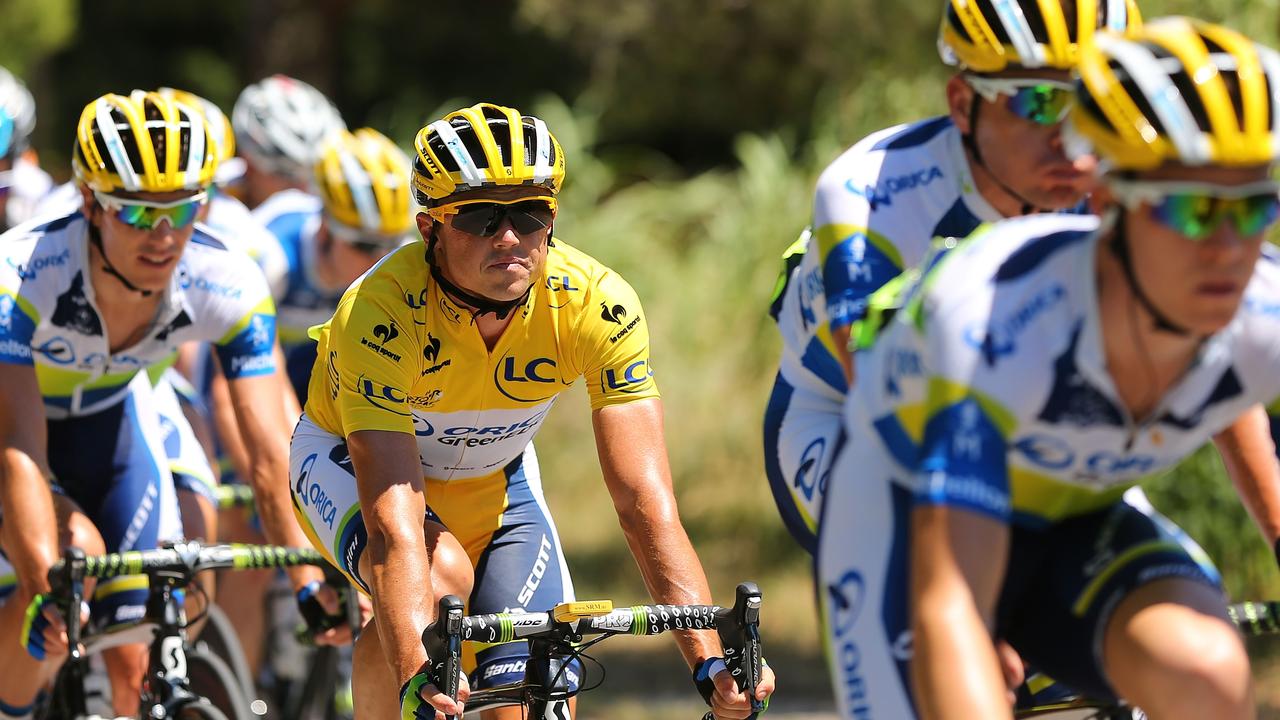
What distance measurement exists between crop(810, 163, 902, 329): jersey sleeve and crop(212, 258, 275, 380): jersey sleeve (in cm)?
265

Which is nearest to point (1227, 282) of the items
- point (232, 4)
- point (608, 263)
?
point (608, 263)

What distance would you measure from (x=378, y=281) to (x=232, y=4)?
66.1 ft

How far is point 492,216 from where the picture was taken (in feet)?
16.5

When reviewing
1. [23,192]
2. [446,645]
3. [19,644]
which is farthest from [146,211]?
[23,192]

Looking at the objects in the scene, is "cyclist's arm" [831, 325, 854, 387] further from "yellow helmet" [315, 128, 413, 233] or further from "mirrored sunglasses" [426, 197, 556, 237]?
"yellow helmet" [315, 128, 413, 233]

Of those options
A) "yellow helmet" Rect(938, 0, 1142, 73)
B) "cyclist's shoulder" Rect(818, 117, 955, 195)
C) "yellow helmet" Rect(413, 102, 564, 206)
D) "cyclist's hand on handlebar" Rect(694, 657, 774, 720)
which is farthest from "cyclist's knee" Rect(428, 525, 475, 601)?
"yellow helmet" Rect(938, 0, 1142, 73)

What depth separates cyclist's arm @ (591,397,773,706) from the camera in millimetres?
4875

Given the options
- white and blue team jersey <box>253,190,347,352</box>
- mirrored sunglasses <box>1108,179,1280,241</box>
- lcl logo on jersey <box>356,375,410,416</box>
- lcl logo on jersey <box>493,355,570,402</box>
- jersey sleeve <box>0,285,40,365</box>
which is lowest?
mirrored sunglasses <box>1108,179,1280,241</box>

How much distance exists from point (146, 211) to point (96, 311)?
0.43 m

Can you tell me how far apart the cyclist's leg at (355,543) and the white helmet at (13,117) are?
5.10 metres

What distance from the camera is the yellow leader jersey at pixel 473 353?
4.95 metres

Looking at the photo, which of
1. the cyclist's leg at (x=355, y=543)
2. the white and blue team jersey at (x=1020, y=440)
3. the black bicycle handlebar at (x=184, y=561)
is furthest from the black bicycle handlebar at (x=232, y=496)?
the white and blue team jersey at (x=1020, y=440)

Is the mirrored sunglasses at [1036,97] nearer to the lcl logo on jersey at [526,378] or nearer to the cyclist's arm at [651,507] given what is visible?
the cyclist's arm at [651,507]

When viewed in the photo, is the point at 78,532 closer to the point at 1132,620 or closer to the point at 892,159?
the point at 892,159
